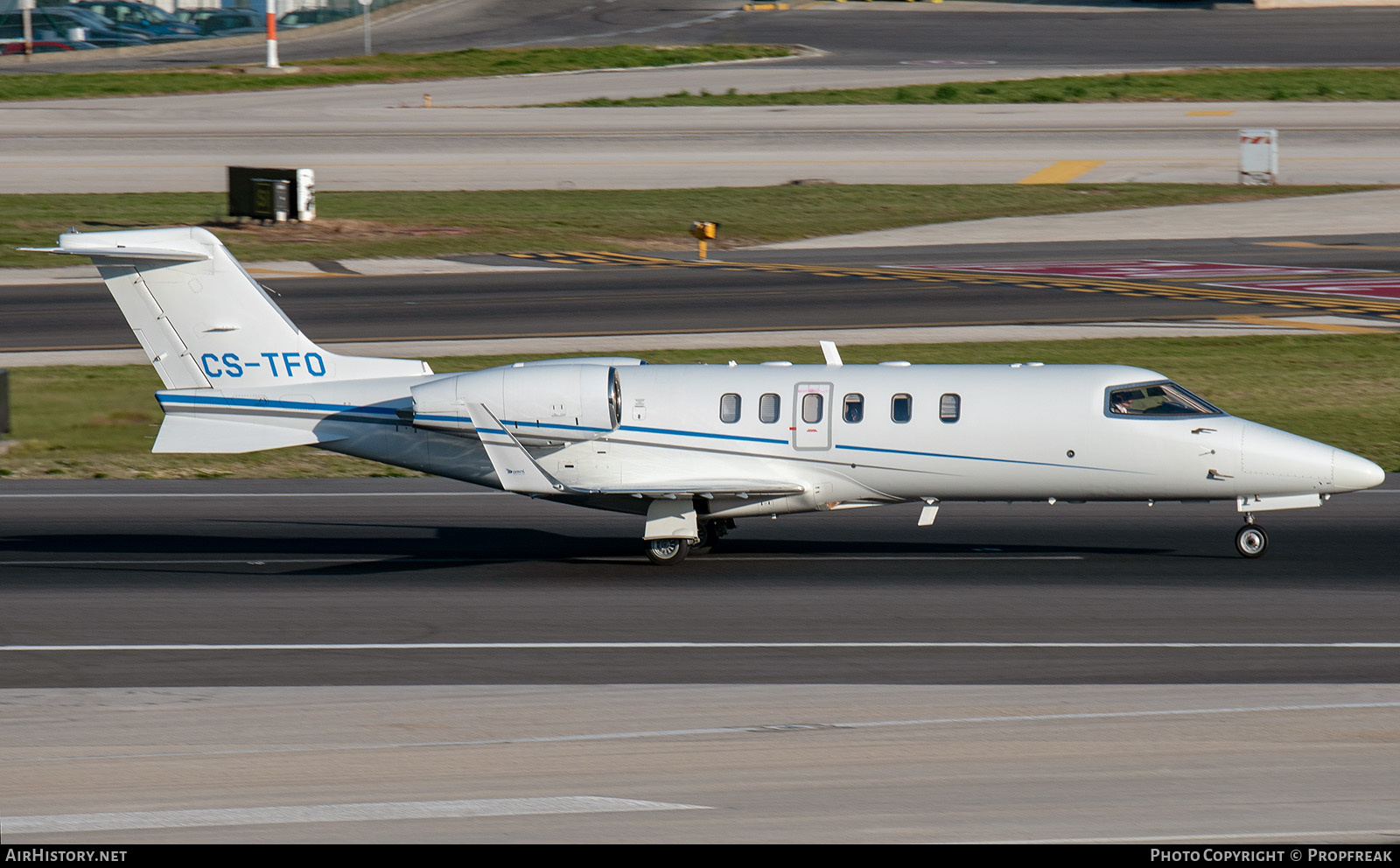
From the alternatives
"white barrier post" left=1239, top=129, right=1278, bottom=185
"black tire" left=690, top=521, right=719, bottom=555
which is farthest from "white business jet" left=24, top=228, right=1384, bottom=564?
"white barrier post" left=1239, top=129, right=1278, bottom=185

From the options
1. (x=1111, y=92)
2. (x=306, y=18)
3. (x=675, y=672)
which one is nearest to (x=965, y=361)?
(x=675, y=672)

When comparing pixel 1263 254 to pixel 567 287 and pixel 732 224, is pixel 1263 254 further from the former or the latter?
pixel 567 287

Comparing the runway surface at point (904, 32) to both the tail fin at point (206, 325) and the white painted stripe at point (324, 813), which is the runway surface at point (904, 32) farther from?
the white painted stripe at point (324, 813)

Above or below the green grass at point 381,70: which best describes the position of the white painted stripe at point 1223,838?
below

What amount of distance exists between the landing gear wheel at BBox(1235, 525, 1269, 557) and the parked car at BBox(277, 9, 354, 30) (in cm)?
10104

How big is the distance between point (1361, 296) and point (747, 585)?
2819cm

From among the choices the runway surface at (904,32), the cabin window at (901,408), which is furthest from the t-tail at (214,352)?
the runway surface at (904,32)

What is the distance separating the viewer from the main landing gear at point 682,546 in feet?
70.5

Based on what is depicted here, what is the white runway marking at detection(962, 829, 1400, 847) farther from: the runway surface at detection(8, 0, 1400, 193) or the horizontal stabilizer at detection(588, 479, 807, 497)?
the runway surface at detection(8, 0, 1400, 193)

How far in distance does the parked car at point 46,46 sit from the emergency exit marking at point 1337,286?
263 feet

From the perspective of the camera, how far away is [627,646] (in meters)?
17.7

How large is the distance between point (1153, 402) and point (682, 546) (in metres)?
6.46

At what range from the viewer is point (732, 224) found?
54531 millimetres

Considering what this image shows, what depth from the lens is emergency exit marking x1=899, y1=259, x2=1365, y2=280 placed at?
150 ft
